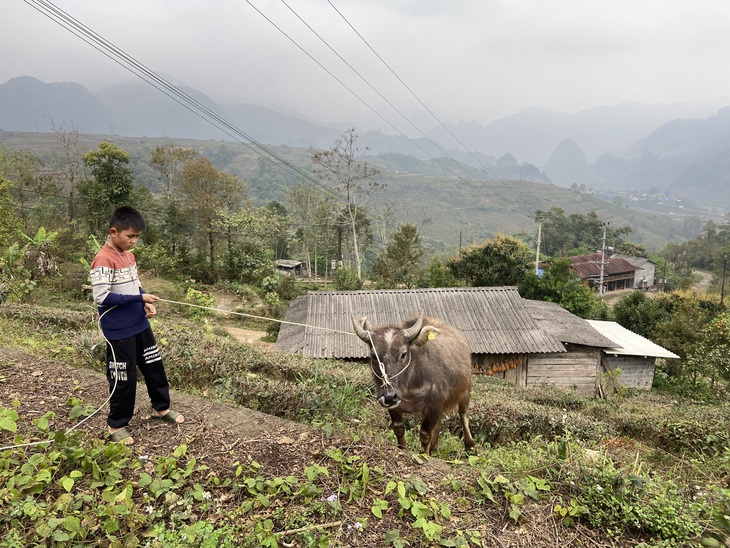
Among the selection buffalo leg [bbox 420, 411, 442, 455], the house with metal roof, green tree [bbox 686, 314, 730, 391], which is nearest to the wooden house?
green tree [bbox 686, 314, 730, 391]

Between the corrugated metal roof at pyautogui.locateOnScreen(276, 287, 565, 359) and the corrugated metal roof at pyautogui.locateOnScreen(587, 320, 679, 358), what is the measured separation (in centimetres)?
350

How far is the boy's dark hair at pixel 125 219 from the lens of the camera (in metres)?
3.50

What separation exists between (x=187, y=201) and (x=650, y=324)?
113ft

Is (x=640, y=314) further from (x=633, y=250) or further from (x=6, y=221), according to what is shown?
(x=633, y=250)

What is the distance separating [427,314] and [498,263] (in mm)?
14731

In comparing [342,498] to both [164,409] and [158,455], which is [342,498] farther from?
[164,409]

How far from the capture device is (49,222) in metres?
26.3

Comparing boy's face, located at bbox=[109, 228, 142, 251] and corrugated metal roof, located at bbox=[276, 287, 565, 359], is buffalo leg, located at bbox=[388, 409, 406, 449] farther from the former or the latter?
corrugated metal roof, located at bbox=[276, 287, 565, 359]

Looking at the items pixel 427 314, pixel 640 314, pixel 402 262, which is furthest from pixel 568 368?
pixel 402 262

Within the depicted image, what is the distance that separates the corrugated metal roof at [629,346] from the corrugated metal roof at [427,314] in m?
3.50

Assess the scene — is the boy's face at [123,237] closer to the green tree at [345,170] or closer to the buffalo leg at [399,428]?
the buffalo leg at [399,428]

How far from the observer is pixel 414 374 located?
176 inches

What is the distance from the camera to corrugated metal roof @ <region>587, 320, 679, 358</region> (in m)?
15.6

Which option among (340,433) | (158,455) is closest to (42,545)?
(158,455)
